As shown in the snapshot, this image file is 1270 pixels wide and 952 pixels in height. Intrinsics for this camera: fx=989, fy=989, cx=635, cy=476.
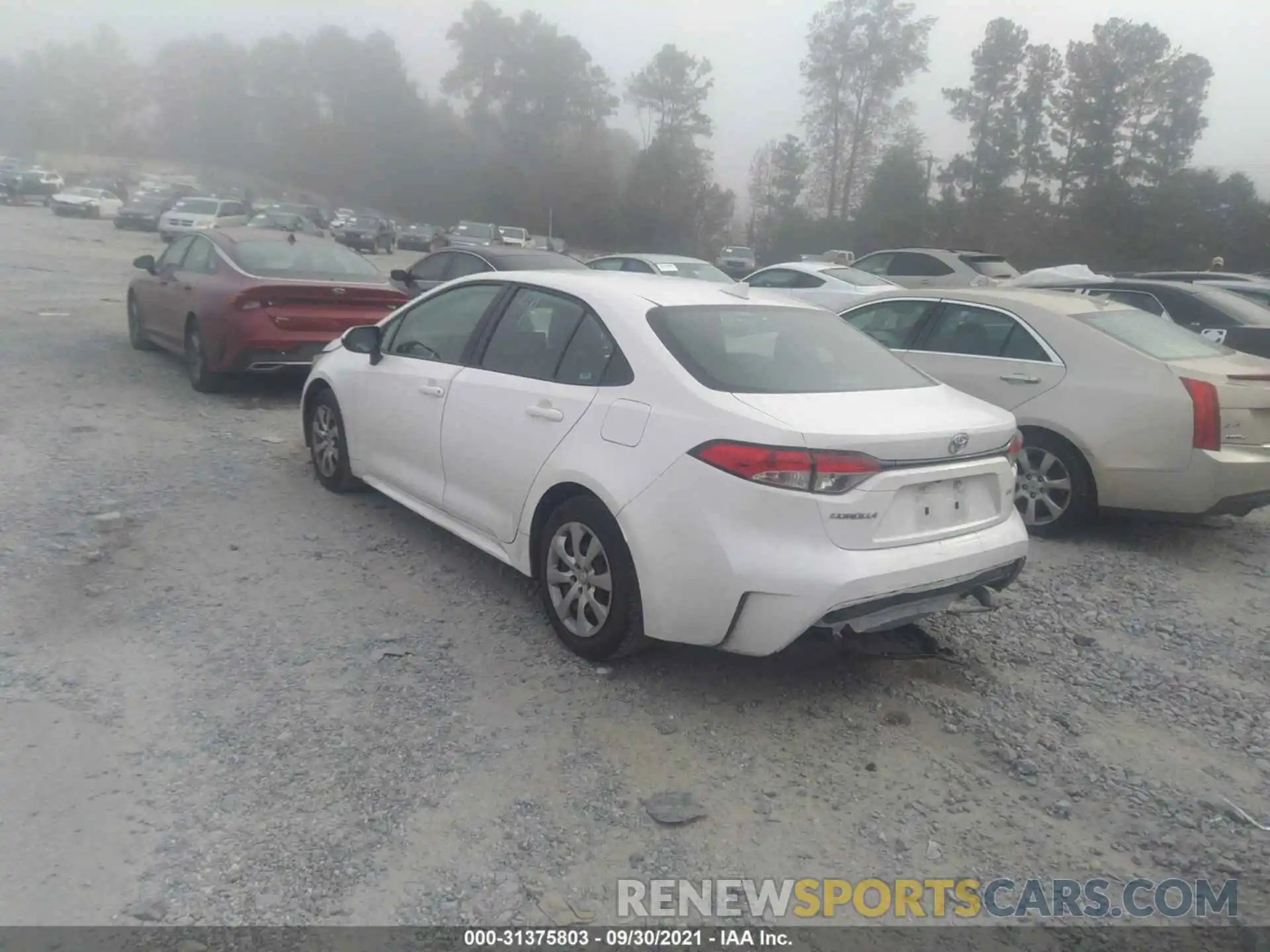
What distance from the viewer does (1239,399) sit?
563 cm

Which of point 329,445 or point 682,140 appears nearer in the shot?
point 329,445

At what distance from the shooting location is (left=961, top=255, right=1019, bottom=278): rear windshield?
18156mm

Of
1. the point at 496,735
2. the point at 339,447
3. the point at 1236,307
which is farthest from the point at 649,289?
the point at 1236,307

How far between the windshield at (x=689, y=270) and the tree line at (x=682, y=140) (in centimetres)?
2699

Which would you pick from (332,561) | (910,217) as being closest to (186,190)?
(910,217)

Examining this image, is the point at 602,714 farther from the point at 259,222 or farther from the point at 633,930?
the point at 259,222

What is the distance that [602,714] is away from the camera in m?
3.78

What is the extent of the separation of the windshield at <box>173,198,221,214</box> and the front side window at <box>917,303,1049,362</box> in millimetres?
31580

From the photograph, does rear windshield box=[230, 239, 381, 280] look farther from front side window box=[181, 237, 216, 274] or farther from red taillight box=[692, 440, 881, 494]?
red taillight box=[692, 440, 881, 494]

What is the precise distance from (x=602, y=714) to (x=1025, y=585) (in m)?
2.75

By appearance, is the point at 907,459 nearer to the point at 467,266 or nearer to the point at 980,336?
the point at 980,336

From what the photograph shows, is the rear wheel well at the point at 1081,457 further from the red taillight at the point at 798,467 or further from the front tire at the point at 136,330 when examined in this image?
the front tire at the point at 136,330

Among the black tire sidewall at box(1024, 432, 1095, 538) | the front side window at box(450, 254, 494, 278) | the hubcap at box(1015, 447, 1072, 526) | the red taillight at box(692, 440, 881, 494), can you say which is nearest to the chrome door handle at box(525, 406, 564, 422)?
the red taillight at box(692, 440, 881, 494)

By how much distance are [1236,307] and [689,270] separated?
7435mm
